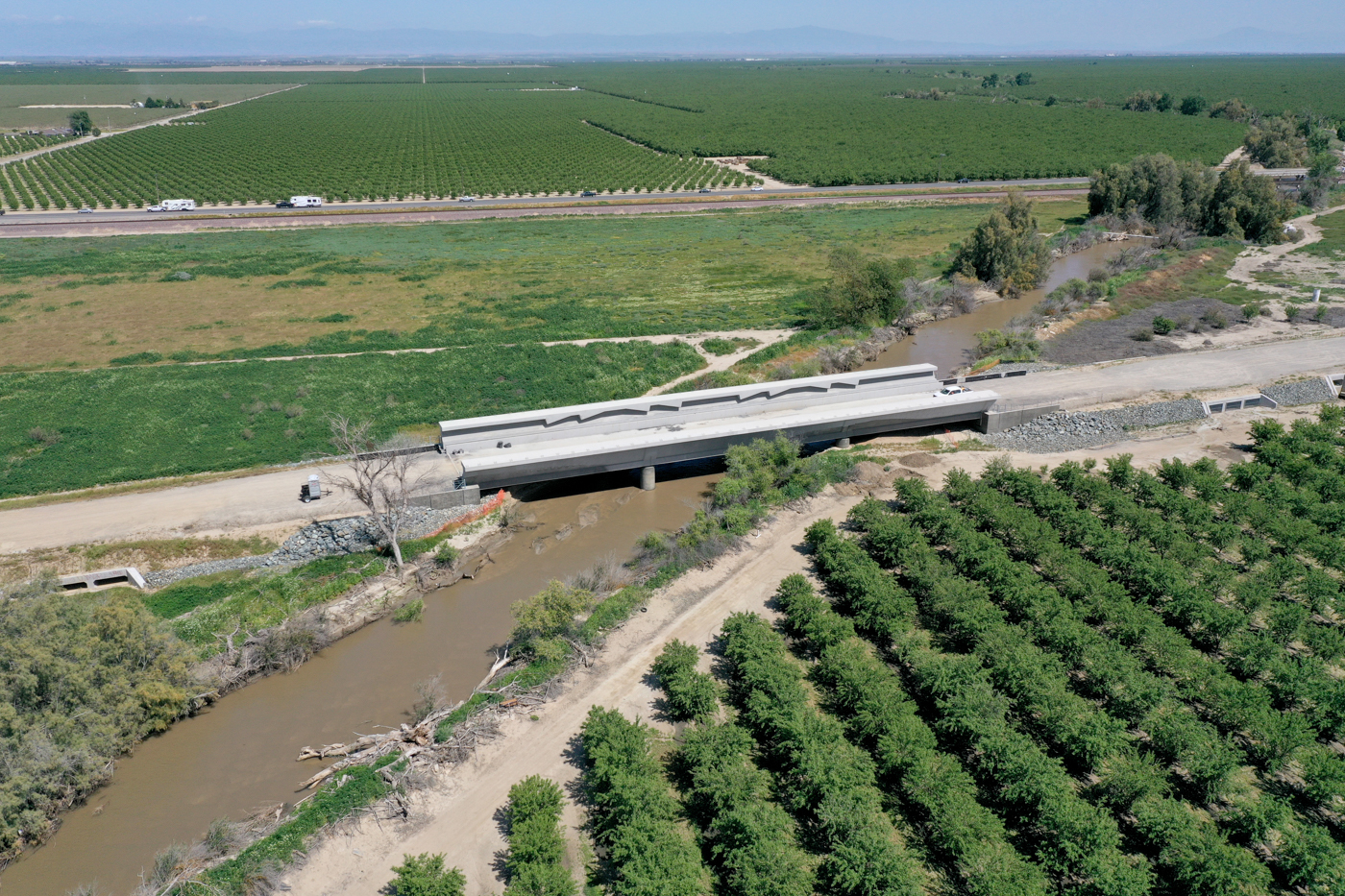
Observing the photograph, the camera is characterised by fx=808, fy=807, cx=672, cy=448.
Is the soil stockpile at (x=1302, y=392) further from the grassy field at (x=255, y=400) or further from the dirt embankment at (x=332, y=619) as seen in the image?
the dirt embankment at (x=332, y=619)

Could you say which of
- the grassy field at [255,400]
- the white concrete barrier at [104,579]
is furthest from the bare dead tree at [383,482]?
the white concrete barrier at [104,579]

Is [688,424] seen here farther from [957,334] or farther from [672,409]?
[957,334]

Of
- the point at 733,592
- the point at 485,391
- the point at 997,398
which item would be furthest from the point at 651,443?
the point at 997,398

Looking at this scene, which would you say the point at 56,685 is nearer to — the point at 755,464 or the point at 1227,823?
the point at 755,464

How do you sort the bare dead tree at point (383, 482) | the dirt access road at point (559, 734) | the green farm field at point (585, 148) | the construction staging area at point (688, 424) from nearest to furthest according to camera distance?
the dirt access road at point (559, 734) → the bare dead tree at point (383, 482) → the construction staging area at point (688, 424) → the green farm field at point (585, 148)

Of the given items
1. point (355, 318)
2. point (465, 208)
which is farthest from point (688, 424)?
point (465, 208)

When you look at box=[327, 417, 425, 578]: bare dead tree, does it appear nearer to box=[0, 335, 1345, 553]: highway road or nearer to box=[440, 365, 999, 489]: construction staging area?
box=[0, 335, 1345, 553]: highway road
